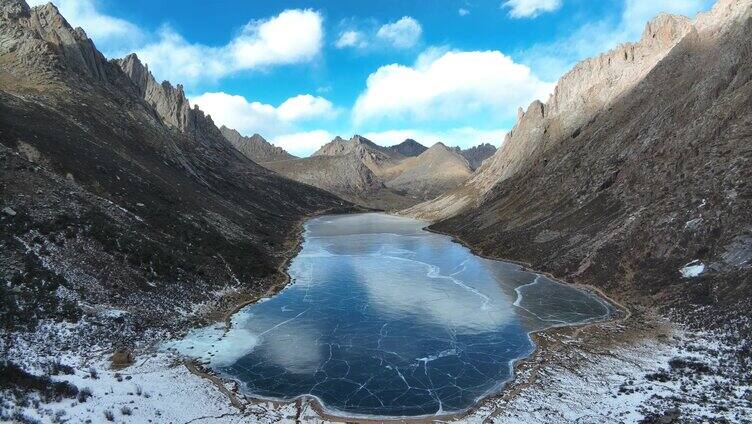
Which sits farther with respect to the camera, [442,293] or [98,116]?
[98,116]

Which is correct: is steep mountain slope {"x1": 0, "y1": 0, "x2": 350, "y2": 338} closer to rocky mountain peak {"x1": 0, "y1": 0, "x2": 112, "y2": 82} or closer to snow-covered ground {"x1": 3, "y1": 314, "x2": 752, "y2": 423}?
rocky mountain peak {"x1": 0, "y1": 0, "x2": 112, "y2": 82}

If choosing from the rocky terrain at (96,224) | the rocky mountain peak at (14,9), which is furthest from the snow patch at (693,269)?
the rocky mountain peak at (14,9)

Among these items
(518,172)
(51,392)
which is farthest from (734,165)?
(518,172)

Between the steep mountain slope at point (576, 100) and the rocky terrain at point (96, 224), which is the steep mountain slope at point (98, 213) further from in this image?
the steep mountain slope at point (576, 100)

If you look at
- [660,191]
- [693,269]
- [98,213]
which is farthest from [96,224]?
[660,191]

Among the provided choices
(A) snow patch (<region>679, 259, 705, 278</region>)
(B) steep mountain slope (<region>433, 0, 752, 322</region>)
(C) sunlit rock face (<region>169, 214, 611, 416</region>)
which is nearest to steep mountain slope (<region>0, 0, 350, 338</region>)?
(C) sunlit rock face (<region>169, 214, 611, 416</region>)

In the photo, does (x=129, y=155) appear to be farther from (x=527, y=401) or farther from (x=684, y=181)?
(x=684, y=181)
